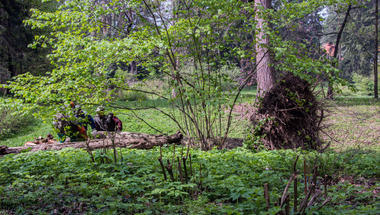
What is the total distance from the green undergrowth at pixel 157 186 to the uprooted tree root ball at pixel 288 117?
5.19 ft

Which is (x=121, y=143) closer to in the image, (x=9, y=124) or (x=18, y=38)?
(x=9, y=124)

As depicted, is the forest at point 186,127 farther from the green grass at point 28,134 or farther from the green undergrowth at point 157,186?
the green grass at point 28,134

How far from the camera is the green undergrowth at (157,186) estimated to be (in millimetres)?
2902

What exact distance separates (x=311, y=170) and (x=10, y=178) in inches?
189

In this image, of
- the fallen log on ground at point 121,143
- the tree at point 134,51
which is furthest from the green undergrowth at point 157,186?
the tree at point 134,51

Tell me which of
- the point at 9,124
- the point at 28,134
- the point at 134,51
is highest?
the point at 134,51

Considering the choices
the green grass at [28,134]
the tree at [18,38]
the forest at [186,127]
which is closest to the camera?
the forest at [186,127]

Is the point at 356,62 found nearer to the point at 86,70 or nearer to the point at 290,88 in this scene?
the point at 290,88

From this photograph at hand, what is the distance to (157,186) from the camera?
3447 millimetres

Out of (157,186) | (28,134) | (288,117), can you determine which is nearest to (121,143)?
(157,186)

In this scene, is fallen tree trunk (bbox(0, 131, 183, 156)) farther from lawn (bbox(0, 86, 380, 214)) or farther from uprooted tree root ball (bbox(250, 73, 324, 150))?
uprooted tree root ball (bbox(250, 73, 324, 150))

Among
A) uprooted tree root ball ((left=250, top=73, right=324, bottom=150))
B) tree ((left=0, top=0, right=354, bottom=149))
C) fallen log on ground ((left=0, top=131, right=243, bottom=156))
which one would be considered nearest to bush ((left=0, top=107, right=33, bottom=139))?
fallen log on ground ((left=0, top=131, right=243, bottom=156))

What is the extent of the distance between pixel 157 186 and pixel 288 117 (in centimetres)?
451

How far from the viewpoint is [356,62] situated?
4178 centimetres
